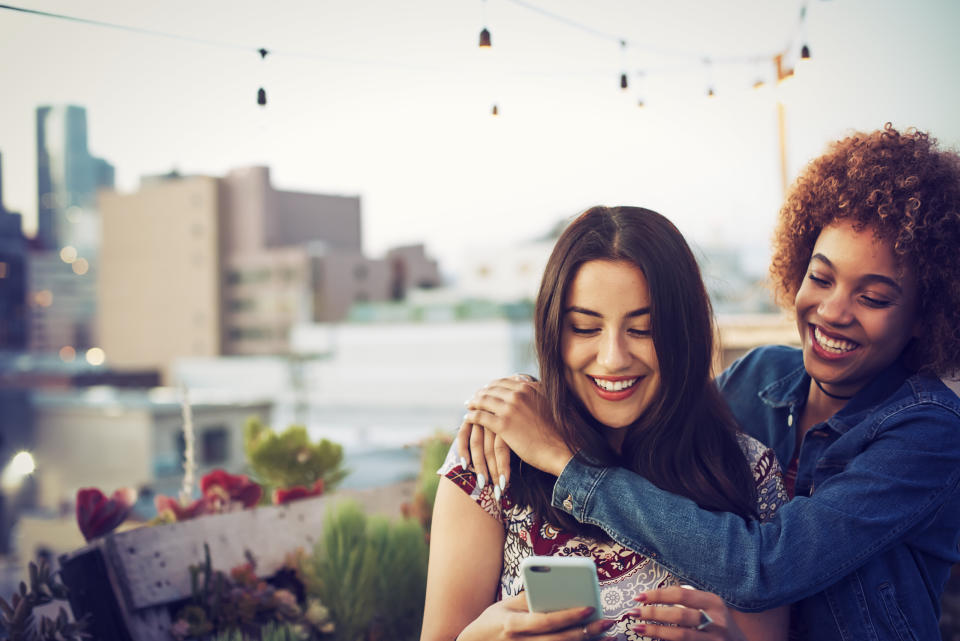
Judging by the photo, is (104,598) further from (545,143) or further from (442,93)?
(545,143)

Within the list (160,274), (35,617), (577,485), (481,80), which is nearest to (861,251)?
(577,485)

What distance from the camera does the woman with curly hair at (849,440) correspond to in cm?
119

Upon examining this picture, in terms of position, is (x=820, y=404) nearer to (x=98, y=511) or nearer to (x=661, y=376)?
(x=661, y=376)

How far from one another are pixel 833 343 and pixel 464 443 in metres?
0.79

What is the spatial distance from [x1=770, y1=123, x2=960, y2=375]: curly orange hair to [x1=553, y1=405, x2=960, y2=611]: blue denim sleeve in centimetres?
27

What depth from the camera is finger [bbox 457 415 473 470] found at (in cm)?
129

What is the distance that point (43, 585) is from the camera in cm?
141

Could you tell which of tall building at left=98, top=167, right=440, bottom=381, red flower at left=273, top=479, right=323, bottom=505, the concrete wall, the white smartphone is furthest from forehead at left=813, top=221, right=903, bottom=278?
the concrete wall

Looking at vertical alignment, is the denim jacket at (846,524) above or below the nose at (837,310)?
below

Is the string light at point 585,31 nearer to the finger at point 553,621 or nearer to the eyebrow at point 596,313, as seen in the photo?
the eyebrow at point 596,313

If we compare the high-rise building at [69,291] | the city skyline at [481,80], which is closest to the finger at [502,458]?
the city skyline at [481,80]

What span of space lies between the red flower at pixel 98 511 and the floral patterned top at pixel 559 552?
0.73 m

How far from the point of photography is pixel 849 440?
1435 millimetres

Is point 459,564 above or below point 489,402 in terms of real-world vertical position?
below
